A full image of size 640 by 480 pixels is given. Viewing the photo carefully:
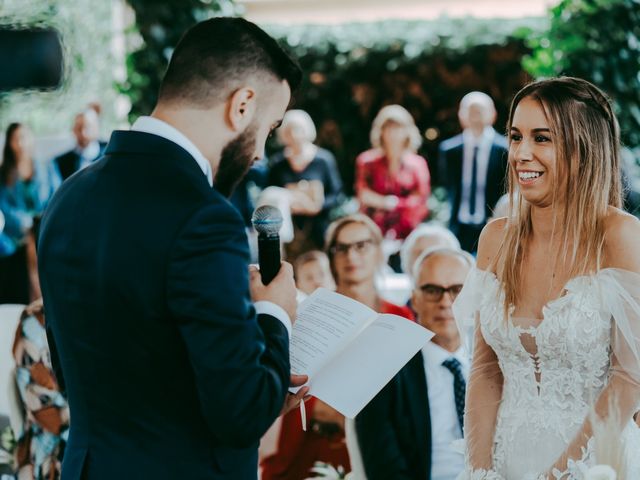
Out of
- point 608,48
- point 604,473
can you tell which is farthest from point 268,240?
point 608,48

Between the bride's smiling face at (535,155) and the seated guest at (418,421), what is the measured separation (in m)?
1.07

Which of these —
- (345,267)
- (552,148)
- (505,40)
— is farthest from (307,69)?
(552,148)

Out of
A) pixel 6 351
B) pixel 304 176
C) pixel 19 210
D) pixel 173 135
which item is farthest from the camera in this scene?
pixel 304 176

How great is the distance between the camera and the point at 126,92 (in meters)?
7.30

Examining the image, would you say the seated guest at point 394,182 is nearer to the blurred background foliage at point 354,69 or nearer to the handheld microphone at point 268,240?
the blurred background foliage at point 354,69

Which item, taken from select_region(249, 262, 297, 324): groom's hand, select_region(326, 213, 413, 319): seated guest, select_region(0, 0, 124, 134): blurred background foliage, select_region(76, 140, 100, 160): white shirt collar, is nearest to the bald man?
select_region(326, 213, 413, 319): seated guest

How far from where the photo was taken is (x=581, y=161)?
8.17 ft

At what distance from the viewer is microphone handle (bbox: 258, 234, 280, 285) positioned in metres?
2.02

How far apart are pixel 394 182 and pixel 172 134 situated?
5.32 m

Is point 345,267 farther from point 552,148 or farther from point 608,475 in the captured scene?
point 608,475

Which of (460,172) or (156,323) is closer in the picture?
(156,323)

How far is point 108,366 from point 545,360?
51.4 inches

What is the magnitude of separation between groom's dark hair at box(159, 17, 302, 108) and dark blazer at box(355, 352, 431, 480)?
1662 mm

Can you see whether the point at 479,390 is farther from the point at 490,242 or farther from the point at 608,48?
the point at 608,48
